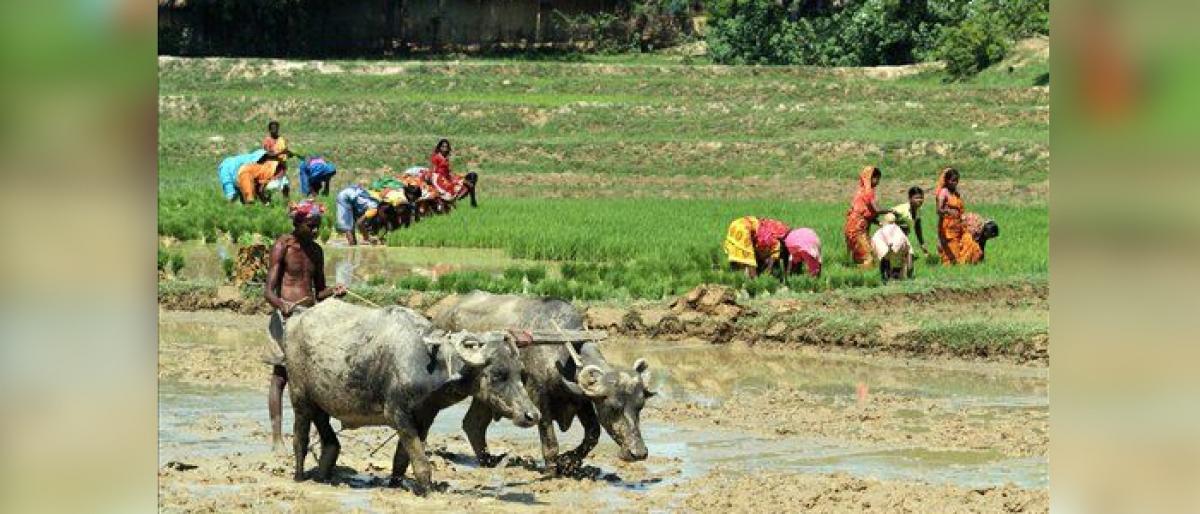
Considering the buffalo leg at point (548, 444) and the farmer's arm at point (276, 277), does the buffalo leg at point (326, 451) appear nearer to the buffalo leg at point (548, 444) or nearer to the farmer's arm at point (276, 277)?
the farmer's arm at point (276, 277)

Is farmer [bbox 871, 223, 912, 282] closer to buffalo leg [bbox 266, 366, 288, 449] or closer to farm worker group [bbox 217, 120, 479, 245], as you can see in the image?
farm worker group [bbox 217, 120, 479, 245]

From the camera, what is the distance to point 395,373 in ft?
30.2

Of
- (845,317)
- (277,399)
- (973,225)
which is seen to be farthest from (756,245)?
(277,399)

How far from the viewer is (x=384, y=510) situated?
9.21 m

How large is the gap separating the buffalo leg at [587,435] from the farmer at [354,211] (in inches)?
547

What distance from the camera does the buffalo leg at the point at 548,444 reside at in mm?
10203

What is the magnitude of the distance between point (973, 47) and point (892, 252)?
82.6 feet

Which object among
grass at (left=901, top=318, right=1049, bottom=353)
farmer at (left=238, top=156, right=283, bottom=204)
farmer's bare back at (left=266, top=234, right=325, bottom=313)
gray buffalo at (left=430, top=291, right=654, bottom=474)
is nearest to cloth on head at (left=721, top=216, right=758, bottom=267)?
grass at (left=901, top=318, right=1049, bottom=353)

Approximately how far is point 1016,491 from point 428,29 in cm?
4097

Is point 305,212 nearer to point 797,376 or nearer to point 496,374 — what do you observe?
point 496,374

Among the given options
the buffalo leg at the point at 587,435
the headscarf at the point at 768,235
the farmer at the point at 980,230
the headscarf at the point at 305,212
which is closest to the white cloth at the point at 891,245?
the headscarf at the point at 768,235
